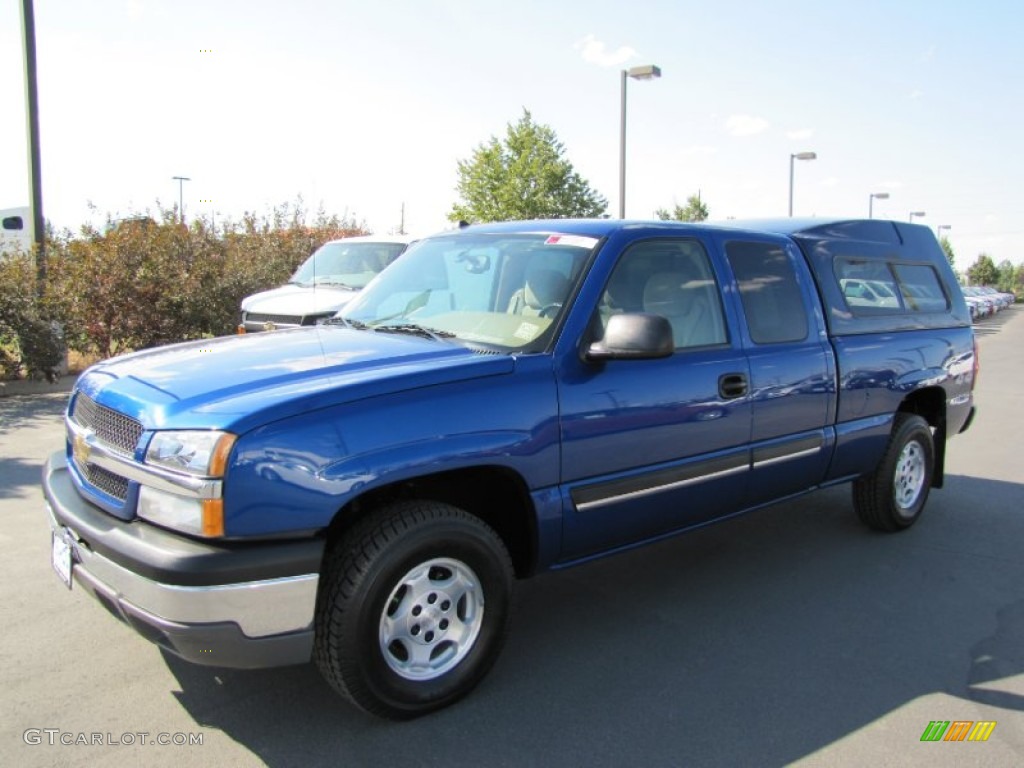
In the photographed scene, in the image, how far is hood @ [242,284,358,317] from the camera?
9.62m

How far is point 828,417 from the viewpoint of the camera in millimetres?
4684

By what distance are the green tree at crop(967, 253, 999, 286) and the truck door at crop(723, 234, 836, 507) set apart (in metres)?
88.1

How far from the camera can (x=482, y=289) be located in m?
3.94

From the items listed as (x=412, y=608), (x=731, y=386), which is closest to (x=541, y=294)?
(x=731, y=386)

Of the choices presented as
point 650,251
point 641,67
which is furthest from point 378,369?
point 641,67

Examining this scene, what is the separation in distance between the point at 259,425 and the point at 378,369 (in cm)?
57

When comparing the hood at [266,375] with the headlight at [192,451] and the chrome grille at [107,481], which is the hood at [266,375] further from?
the chrome grille at [107,481]

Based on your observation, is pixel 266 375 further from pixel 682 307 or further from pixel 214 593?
pixel 682 307

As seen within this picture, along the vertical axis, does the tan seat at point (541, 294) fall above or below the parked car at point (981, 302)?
above

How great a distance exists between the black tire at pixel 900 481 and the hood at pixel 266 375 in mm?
3213

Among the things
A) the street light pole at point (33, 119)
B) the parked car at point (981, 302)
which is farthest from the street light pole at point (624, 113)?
the parked car at point (981, 302)

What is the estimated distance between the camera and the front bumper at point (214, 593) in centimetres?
258

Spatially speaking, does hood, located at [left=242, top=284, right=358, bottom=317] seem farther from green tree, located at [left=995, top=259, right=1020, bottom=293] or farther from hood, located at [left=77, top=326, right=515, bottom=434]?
green tree, located at [left=995, top=259, right=1020, bottom=293]

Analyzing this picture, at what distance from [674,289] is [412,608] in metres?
2.03
